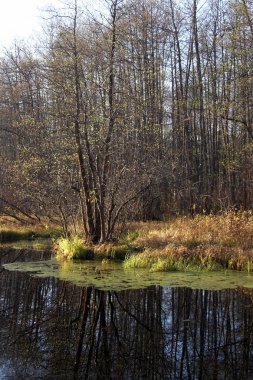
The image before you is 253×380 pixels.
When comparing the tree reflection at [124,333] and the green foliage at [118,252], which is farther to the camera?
the green foliage at [118,252]

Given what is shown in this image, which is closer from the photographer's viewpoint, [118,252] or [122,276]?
[122,276]

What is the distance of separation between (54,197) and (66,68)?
422 centimetres

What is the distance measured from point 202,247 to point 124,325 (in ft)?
17.1

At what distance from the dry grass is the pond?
69cm

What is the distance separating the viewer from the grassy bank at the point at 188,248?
1119cm

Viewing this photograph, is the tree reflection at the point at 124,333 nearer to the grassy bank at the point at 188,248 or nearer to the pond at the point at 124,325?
the pond at the point at 124,325

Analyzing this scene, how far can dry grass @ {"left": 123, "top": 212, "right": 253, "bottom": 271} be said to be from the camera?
1116 centimetres

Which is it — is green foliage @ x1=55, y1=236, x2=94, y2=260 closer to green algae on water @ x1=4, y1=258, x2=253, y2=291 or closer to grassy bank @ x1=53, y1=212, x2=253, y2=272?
grassy bank @ x1=53, y1=212, x2=253, y2=272

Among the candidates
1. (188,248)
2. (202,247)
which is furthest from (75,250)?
(202,247)

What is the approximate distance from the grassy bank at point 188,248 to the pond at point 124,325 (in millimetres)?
702

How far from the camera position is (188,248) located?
39.6ft

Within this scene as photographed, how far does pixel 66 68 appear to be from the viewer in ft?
42.9

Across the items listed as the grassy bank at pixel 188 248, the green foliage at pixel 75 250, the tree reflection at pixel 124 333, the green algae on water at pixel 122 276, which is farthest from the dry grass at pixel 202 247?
the tree reflection at pixel 124 333

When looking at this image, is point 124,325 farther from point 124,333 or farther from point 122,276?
point 122,276
